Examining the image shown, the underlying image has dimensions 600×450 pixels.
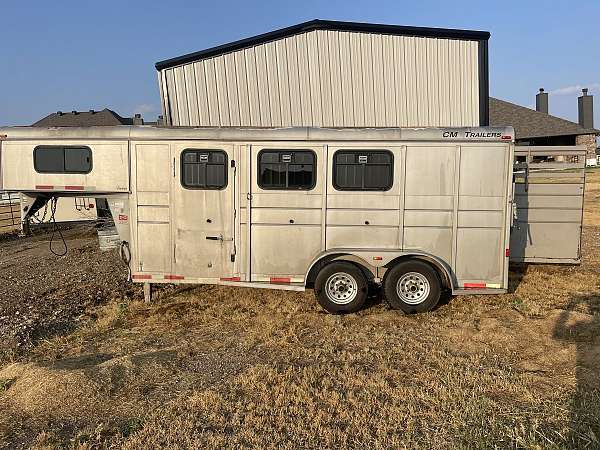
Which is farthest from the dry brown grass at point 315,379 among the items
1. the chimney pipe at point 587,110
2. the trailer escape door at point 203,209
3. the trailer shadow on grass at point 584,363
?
the chimney pipe at point 587,110

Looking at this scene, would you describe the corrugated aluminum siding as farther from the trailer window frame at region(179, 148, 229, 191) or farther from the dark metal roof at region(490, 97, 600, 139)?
the dark metal roof at region(490, 97, 600, 139)

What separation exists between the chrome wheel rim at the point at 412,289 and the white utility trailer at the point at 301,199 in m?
0.02

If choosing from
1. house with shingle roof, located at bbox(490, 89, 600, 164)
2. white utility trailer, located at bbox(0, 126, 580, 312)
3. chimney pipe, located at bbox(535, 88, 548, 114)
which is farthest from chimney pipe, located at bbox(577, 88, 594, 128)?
white utility trailer, located at bbox(0, 126, 580, 312)

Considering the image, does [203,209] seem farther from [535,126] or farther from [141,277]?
[535,126]

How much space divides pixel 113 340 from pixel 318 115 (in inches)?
312

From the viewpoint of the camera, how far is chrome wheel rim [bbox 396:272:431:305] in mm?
7094

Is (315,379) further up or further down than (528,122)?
further down

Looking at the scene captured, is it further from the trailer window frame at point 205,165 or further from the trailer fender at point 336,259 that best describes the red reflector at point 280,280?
the trailer window frame at point 205,165

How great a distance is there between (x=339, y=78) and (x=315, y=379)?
29.6ft

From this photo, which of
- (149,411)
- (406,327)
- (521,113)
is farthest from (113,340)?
(521,113)

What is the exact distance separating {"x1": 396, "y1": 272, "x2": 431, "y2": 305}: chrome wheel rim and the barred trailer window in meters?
3.29

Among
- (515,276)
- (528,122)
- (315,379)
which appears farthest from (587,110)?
(315,379)

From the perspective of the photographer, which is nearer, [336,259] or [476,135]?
[476,135]

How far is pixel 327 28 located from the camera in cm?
1181
